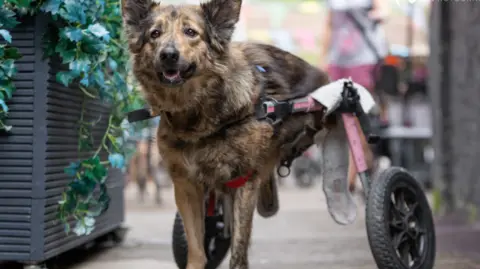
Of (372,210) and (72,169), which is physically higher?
(72,169)

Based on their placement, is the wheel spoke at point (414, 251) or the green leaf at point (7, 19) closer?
the green leaf at point (7, 19)

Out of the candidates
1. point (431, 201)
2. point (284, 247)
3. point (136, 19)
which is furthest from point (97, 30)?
point (431, 201)

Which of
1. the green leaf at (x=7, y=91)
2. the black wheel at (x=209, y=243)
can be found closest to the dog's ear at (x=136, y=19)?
the green leaf at (x=7, y=91)

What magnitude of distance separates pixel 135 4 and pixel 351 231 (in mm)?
3888

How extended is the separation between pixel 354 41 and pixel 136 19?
239 inches

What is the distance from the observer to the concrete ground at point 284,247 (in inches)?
189

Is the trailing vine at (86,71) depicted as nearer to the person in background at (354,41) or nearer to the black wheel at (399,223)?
the black wheel at (399,223)

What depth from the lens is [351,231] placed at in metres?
6.75

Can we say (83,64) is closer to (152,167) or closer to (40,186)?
(40,186)

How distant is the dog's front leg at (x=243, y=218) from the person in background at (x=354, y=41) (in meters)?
5.58

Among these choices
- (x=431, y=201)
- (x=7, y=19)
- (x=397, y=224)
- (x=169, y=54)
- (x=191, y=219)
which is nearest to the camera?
(x=169, y=54)

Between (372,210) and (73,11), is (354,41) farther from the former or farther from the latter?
(73,11)

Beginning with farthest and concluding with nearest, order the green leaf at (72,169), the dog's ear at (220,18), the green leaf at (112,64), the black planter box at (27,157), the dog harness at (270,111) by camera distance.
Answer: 1. the green leaf at (112,64)
2. the green leaf at (72,169)
3. the black planter box at (27,157)
4. the dog harness at (270,111)
5. the dog's ear at (220,18)

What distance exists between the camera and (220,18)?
3.63 metres
